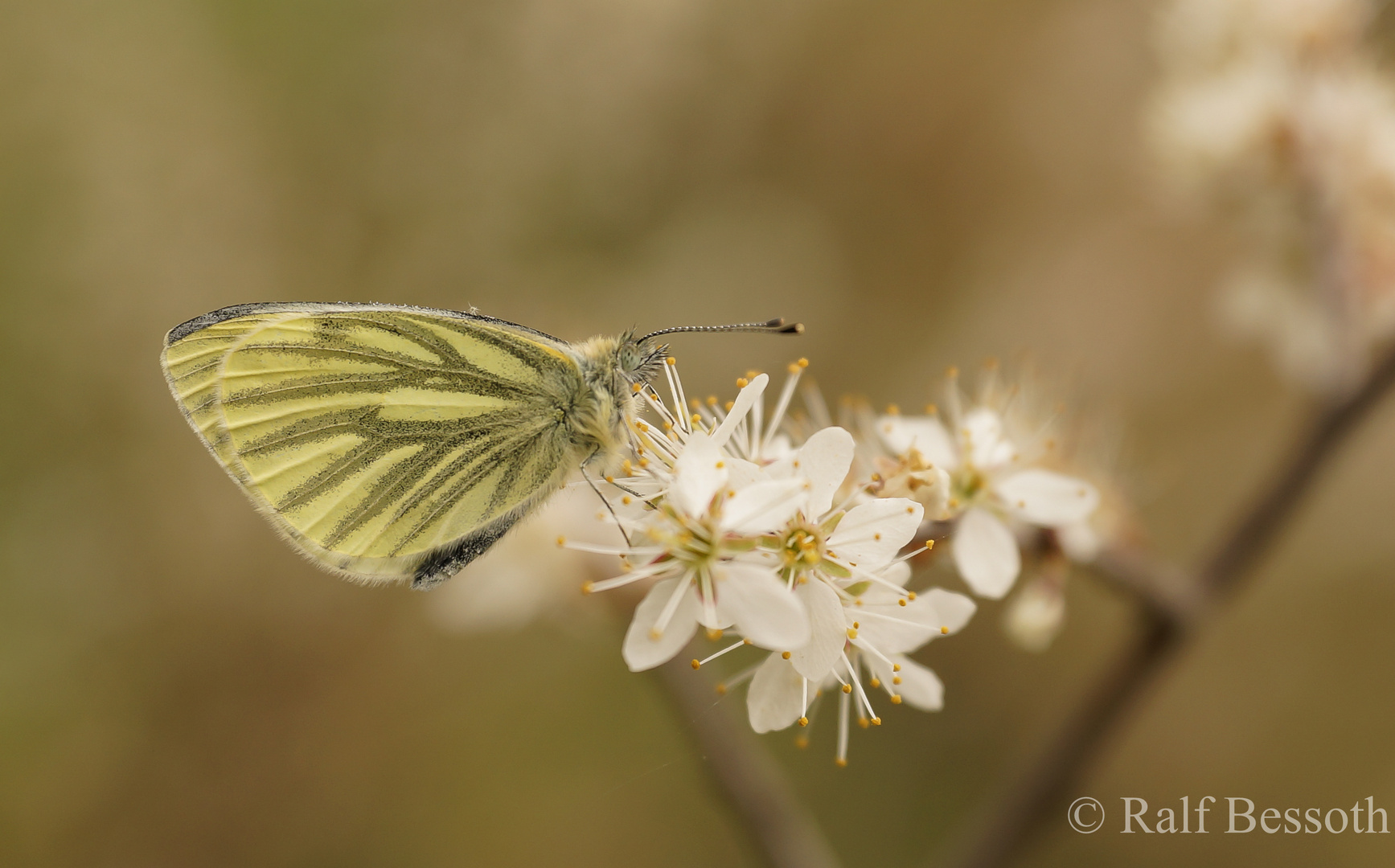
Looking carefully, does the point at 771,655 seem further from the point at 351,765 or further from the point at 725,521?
the point at 351,765

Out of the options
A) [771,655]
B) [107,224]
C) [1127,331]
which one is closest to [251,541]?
[107,224]

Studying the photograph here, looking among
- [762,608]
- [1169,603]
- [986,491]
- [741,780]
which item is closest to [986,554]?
[986,491]

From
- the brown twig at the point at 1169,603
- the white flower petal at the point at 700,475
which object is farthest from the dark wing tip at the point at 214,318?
the brown twig at the point at 1169,603

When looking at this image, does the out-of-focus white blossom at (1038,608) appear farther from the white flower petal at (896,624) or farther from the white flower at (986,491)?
the white flower petal at (896,624)

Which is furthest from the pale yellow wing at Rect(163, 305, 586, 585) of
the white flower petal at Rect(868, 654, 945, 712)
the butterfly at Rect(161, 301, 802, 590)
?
the white flower petal at Rect(868, 654, 945, 712)

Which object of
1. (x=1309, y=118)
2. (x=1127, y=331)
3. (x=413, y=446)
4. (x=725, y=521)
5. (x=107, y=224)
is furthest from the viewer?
(x=1127, y=331)

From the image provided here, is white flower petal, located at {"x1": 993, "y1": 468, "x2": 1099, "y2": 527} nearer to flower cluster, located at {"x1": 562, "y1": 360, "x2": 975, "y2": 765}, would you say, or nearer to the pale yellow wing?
flower cluster, located at {"x1": 562, "y1": 360, "x2": 975, "y2": 765}

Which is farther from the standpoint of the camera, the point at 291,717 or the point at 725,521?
the point at 291,717
